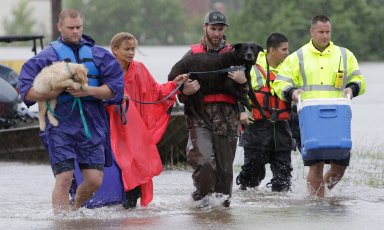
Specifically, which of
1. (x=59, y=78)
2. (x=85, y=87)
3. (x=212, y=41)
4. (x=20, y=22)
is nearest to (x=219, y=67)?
(x=212, y=41)

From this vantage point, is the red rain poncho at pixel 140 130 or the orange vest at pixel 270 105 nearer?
the red rain poncho at pixel 140 130

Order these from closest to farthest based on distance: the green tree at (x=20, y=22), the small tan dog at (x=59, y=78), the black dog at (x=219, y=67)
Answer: the small tan dog at (x=59, y=78), the black dog at (x=219, y=67), the green tree at (x=20, y=22)

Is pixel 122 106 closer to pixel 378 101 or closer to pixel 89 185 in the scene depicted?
pixel 89 185

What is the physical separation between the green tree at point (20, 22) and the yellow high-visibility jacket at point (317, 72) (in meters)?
79.2

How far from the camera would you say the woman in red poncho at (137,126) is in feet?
37.9

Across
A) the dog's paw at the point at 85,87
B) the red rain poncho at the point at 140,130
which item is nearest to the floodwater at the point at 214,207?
the red rain poncho at the point at 140,130

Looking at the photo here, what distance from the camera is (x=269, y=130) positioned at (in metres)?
13.2

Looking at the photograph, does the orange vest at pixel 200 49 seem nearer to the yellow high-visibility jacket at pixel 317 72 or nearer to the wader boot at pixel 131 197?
the yellow high-visibility jacket at pixel 317 72

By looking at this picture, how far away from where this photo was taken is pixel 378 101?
31.5m

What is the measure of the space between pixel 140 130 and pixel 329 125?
5.53ft

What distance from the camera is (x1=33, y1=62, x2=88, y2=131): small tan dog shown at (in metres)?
10.2

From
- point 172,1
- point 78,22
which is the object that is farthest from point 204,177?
point 172,1

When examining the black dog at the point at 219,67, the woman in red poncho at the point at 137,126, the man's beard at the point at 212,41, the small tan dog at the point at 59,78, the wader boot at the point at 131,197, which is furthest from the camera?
the wader boot at the point at 131,197

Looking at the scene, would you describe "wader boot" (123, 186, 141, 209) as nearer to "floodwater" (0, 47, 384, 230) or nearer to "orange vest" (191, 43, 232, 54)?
"floodwater" (0, 47, 384, 230)
